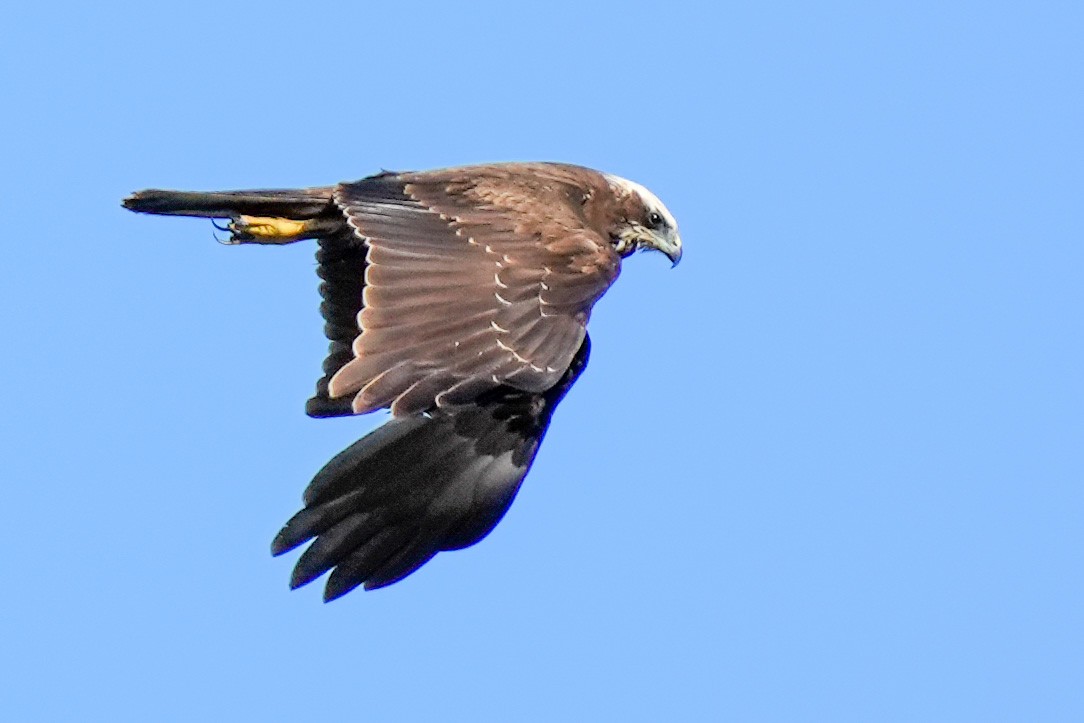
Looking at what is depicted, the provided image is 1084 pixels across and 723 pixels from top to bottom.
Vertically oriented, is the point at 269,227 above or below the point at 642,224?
below

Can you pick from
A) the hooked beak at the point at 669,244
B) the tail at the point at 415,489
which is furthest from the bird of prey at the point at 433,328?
the hooked beak at the point at 669,244

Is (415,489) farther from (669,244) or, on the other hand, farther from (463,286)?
(669,244)

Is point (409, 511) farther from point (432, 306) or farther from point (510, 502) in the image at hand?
point (432, 306)

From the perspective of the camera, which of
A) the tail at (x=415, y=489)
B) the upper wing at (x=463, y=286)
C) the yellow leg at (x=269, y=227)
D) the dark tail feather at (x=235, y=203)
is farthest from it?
the yellow leg at (x=269, y=227)

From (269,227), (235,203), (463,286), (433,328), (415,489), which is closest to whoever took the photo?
(433,328)

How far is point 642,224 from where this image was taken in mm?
11750

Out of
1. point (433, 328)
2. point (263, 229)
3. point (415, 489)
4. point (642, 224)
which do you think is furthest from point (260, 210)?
point (642, 224)

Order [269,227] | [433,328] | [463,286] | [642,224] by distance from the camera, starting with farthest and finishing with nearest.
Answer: [642,224] < [269,227] < [463,286] < [433,328]

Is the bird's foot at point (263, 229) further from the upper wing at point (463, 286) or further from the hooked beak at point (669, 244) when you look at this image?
the hooked beak at point (669, 244)

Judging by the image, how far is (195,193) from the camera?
10.6 metres

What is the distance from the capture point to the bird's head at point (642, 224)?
459 inches

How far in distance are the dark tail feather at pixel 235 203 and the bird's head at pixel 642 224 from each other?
1.66 meters

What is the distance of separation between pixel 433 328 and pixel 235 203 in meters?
1.77

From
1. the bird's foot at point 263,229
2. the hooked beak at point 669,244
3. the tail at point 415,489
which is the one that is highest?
the hooked beak at point 669,244
